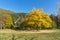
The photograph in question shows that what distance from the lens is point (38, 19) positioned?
43438 mm

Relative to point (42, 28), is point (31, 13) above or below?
above

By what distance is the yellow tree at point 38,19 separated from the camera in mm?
42719

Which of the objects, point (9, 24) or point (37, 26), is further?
point (9, 24)

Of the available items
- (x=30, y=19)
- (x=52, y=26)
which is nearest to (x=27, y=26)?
(x=30, y=19)

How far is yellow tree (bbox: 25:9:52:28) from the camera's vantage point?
140 feet

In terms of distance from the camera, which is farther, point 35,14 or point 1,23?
point 1,23

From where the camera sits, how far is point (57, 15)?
Answer: 48.7 m

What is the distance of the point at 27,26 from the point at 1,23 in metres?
6.59

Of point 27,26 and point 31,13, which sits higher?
point 31,13

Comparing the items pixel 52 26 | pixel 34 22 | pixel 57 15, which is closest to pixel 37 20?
pixel 34 22

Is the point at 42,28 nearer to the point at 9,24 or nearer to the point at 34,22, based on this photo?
the point at 34,22

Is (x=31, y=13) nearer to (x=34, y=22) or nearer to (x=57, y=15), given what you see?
(x=34, y=22)

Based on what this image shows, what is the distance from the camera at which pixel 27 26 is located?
150 ft

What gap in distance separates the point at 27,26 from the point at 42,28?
11.7 ft
